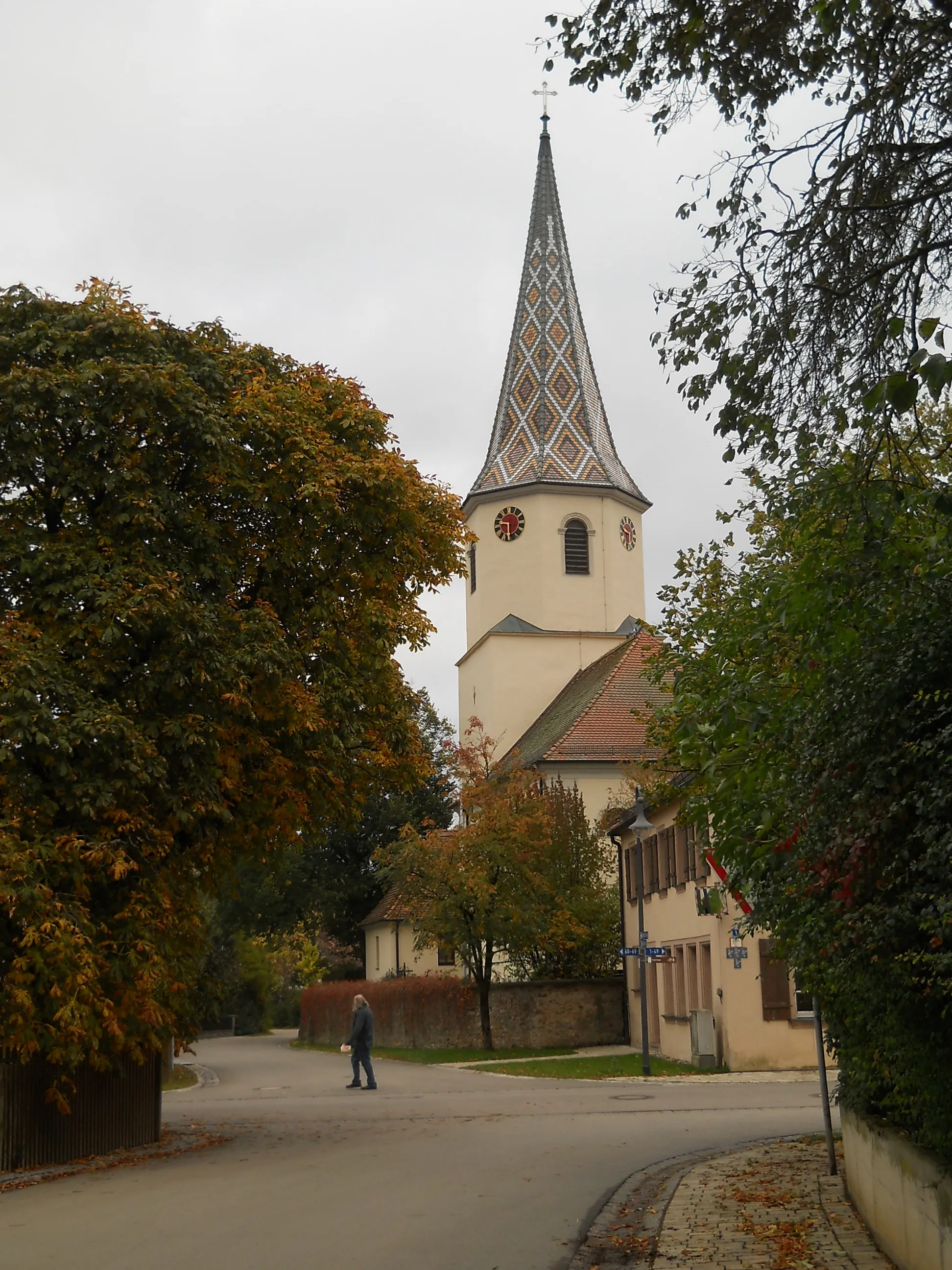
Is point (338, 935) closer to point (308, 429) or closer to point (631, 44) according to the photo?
point (308, 429)

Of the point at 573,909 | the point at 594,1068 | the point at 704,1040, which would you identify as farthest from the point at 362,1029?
the point at 573,909

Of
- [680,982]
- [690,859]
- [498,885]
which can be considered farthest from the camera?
[498,885]

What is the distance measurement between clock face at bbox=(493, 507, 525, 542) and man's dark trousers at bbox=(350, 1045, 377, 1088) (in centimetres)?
3289

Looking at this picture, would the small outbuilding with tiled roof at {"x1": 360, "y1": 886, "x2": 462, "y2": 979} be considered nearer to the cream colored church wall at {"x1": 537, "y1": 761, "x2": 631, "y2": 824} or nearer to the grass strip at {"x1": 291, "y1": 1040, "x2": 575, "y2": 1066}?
the cream colored church wall at {"x1": 537, "y1": 761, "x2": 631, "y2": 824}

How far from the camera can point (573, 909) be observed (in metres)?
37.4

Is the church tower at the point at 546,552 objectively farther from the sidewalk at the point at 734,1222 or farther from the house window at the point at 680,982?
the sidewalk at the point at 734,1222

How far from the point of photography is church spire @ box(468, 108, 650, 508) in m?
58.5

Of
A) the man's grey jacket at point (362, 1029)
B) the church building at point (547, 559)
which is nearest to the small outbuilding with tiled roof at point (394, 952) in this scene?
the church building at point (547, 559)

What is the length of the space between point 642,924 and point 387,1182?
19.0 m

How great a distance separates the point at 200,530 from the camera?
51.1ft

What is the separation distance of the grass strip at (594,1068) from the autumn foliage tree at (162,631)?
40.8 ft

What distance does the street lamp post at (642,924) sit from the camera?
27312 mm

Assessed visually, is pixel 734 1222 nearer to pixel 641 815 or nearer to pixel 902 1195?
pixel 902 1195

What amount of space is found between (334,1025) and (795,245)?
148 ft
